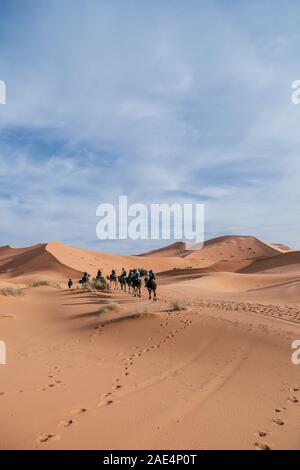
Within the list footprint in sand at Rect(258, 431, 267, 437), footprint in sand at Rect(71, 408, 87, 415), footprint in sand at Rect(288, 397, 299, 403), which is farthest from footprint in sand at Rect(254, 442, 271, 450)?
footprint in sand at Rect(71, 408, 87, 415)

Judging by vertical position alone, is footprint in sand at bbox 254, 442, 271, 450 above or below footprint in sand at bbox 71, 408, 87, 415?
below

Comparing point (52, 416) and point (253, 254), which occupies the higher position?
point (253, 254)

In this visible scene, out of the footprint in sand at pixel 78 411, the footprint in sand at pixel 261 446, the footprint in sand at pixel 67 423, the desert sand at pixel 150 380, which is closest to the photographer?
the footprint in sand at pixel 261 446

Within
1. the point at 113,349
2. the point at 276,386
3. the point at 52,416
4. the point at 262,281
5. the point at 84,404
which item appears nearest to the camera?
the point at 52,416

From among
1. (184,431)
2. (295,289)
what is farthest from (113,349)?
(295,289)

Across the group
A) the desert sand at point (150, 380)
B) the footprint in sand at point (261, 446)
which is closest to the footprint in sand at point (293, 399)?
the desert sand at point (150, 380)

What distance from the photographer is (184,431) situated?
5074 millimetres

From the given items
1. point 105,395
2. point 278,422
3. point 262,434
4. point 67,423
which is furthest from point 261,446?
point 105,395

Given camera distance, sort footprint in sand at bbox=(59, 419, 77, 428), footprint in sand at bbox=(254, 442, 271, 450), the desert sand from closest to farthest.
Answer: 1. footprint in sand at bbox=(254, 442, 271, 450)
2. the desert sand
3. footprint in sand at bbox=(59, 419, 77, 428)

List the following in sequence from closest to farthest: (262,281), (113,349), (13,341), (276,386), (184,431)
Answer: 1. (184,431)
2. (276,386)
3. (113,349)
4. (13,341)
5. (262,281)

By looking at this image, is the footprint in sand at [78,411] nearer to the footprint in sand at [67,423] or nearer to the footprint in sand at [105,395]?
the footprint in sand at [67,423]

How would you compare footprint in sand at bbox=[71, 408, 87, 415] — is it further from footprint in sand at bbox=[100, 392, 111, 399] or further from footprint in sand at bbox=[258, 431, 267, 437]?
footprint in sand at bbox=[258, 431, 267, 437]
